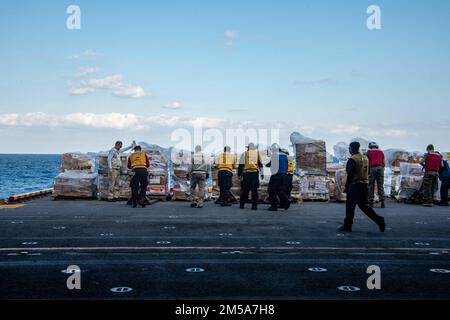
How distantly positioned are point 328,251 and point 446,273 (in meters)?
2.04

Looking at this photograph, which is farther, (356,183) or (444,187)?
(444,187)

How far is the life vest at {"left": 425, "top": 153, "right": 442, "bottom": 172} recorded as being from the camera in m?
17.5

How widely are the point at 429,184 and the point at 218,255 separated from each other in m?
12.0

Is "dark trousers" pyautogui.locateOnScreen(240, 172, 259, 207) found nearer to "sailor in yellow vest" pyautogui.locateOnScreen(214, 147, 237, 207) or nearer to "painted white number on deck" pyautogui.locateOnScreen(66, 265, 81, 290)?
"sailor in yellow vest" pyautogui.locateOnScreen(214, 147, 237, 207)

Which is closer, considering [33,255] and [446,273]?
[446,273]

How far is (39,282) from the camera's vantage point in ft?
20.2

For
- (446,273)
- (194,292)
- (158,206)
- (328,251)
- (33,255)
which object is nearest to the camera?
(194,292)

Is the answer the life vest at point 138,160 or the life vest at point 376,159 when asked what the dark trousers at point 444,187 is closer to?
the life vest at point 376,159

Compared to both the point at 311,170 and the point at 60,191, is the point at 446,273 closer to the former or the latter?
the point at 311,170

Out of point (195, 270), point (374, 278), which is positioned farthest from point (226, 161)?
point (374, 278)

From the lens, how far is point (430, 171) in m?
17.7

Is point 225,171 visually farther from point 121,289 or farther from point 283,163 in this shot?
point 121,289
